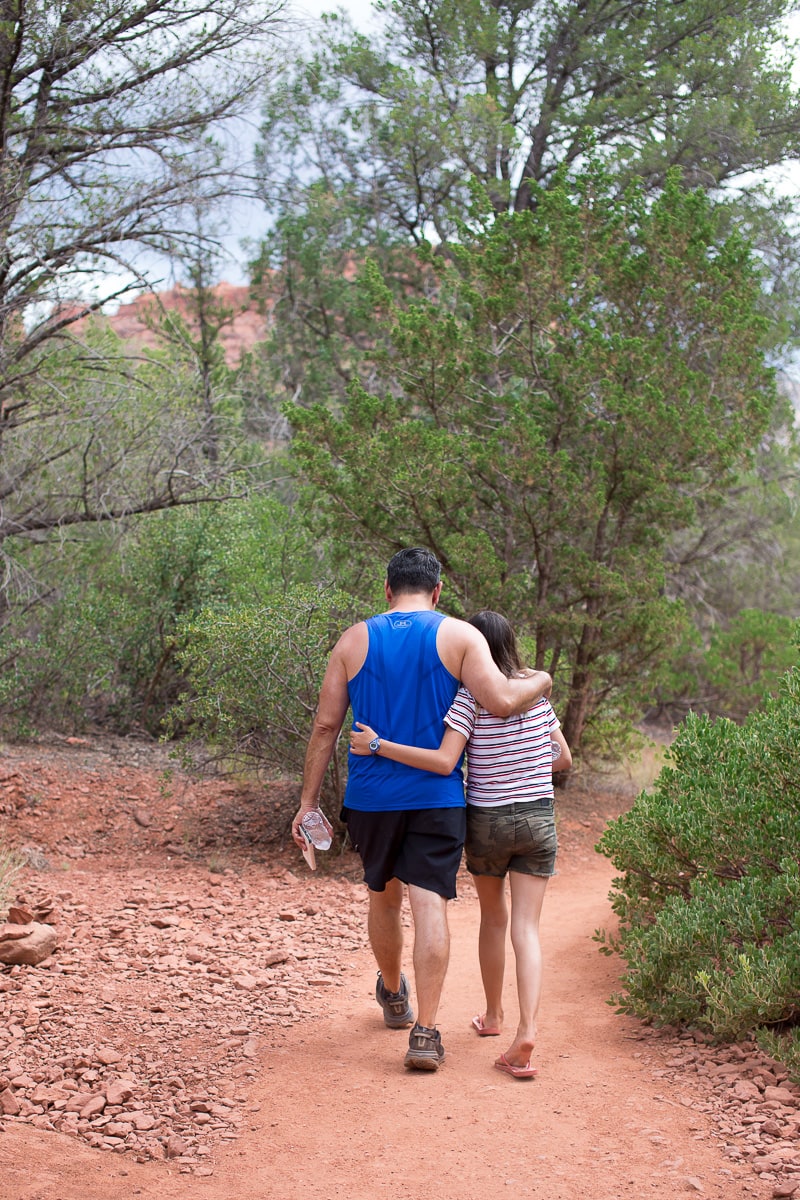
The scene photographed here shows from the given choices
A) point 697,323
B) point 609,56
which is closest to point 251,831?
point 697,323

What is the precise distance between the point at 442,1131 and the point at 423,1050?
1.54 ft

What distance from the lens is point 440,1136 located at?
3482 millimetres

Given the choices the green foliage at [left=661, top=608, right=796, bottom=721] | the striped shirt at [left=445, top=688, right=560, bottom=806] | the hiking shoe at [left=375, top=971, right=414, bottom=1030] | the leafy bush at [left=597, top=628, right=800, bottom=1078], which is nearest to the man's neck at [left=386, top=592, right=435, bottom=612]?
the striped shirt at [left=445, top=688, right=560, bottom=806]

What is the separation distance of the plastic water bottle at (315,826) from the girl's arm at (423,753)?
0.40 metres

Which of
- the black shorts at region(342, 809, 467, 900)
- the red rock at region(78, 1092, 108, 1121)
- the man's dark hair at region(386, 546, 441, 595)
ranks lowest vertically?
the red rock at region(78, 1092, 108, 1121)

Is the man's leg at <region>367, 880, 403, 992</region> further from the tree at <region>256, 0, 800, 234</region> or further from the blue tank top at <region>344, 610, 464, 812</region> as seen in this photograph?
the tree at <region>256, 0, 800, 234</region>

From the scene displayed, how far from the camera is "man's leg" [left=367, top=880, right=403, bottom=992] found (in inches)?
166

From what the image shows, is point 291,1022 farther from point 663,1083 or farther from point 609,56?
point 609,56

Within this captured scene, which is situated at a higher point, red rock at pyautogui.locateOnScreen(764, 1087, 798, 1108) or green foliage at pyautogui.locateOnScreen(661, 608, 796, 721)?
green foliage at pyautogui.locateOnScreen(661, 608, 796, 721)

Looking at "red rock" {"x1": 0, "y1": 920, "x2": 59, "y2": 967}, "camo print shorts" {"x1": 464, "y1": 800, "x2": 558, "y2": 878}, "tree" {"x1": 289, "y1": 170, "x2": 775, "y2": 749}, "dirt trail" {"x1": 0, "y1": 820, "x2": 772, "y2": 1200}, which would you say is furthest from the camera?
"tree" {"x1": 289, "y1": 170, "x2": 775, "y2": 749}

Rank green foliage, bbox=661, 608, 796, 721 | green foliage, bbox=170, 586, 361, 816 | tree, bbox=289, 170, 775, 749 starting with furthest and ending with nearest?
green foliage, bbox=661, 608, 796, 721
tree, bbox=289, 170, 775, 749
green foliage, bbox=170, 586, 361, 816

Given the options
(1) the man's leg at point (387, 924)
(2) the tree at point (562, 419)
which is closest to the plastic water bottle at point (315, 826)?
(1) the man's leg at point (387, 924)

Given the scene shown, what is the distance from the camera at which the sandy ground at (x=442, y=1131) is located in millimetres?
3201

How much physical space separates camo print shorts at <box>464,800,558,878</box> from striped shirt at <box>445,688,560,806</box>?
0.13 feet
